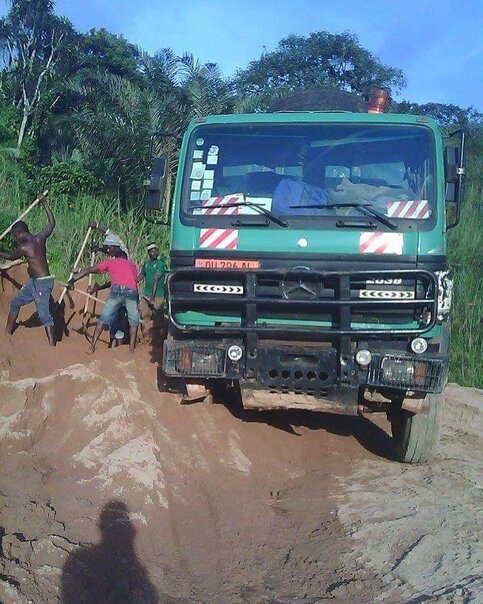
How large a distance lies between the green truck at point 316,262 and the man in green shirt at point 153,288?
424 centimetres

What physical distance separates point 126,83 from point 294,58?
1000cm

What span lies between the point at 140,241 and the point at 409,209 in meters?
7.88

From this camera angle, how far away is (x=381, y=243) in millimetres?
4891

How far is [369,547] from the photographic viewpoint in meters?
4.25

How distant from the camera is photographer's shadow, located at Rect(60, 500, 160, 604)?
3.59 m

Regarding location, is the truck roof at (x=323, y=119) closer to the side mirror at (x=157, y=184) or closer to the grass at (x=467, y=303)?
the side mirror at (x=157, y=184)

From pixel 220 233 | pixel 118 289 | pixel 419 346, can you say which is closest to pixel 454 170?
pixel 419 346

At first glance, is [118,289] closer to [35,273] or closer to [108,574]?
[35,273]

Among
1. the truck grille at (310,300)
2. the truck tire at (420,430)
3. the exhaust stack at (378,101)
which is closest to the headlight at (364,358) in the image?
the truck grille at (310,300)

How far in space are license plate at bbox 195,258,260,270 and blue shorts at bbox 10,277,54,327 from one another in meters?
3.46

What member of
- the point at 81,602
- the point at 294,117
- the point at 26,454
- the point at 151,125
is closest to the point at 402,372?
Result: the point at 294,117

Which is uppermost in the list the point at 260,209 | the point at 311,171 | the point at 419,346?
the point at 311,171

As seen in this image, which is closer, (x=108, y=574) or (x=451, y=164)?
(x=108, y=574)

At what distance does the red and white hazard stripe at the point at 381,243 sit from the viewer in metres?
4.88
